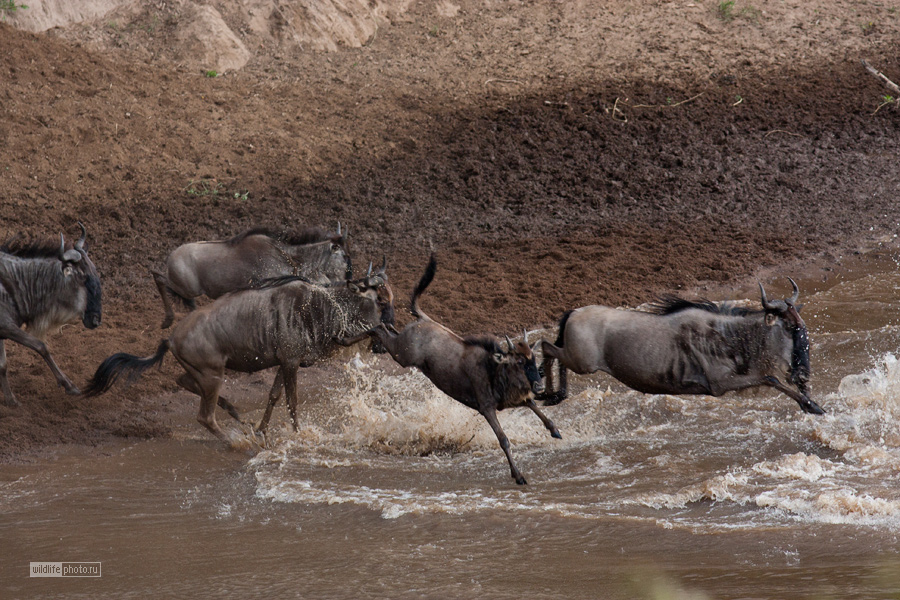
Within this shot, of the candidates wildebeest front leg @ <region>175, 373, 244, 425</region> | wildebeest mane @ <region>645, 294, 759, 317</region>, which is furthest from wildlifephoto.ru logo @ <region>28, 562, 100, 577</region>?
wildebeest mane @ <region>645, 294, 759, 317</region>

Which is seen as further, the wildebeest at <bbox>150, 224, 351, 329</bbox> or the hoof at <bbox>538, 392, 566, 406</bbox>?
the wildebeest at <bbox>150, 224, 351, 329</bbox>

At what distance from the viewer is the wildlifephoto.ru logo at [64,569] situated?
494 cm

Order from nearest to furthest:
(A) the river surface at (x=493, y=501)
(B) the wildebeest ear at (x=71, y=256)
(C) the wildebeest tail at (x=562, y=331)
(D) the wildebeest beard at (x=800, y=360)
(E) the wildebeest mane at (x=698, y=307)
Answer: (A) the river surface at (x=493, y=501)
(D) the wildebeest beard at (x=800, y=360)
(E) the wildebeest mane at (x=698, y=307)
(C) the wildebeest tail at (x=562, y=331)
(B) the wildebeest ear at (x=71, y=256)

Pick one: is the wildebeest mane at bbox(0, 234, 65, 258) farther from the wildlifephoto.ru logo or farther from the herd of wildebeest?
the wildlifephoto.ru logo

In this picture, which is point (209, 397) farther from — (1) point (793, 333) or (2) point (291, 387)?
(1) point (793, 333)

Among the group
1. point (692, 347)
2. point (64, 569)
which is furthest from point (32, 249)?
point (692, 347)

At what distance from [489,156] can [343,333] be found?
6.18 m

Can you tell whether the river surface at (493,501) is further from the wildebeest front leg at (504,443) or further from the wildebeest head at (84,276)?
the wildebeest head at (84,276)

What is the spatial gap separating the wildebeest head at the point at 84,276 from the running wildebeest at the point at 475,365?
2790mm

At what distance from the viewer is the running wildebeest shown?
603cm

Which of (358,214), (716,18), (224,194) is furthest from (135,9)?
(716,18)

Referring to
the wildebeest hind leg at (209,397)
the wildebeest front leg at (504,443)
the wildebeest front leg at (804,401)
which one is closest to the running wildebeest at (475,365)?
the wildebeest front leg at (504,443)

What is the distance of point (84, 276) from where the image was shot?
7.87 metres

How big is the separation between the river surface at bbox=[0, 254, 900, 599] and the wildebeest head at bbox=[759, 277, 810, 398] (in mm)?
505
